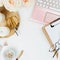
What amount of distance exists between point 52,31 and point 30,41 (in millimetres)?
113

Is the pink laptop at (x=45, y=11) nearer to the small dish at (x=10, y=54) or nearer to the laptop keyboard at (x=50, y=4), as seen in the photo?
the laptop keyboard at (x=50, y=4)

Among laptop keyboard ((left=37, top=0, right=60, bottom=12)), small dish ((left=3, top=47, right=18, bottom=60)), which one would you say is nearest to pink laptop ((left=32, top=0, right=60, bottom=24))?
laptop keyboard ((left=37, top=0, right=60, bottom=12))

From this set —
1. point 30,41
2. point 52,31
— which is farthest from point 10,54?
point 52,31

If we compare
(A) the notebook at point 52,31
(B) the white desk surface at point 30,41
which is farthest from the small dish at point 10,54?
(A) the notebook at point 52,31

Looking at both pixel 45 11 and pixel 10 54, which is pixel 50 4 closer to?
pixel 45 11

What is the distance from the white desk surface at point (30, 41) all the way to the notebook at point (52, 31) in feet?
0.06

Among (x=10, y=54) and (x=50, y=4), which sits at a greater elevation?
(x=50, y=4)

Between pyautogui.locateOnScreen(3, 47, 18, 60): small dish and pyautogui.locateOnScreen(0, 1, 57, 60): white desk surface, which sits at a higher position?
pyautogui.locateOnScreen(0, 1, 57, 60): white desk surface

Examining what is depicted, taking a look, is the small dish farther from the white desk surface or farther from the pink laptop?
the pink laptop

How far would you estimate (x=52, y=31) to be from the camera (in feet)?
3.15

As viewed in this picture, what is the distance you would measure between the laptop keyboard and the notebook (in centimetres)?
6

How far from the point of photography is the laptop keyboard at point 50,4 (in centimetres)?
98

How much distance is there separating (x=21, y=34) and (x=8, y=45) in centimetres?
8

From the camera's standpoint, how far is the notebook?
0.96m
